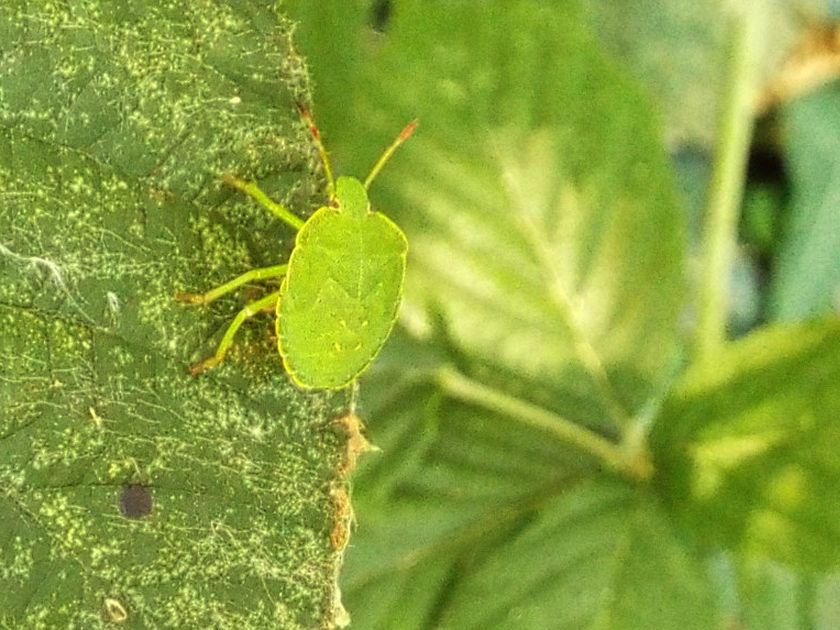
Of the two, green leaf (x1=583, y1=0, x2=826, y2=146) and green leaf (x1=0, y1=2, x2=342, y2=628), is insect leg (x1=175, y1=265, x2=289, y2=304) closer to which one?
green leaf (x1=0, y1=2, x2=342, y2=628)

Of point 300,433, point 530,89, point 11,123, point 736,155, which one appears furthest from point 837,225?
point 11,123

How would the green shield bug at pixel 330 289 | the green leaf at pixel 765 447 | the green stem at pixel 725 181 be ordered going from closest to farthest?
1. the green shield bug at pixel 330 289
2. the green leaf at pixel 765 447
3. the green stem at pixel 725 181

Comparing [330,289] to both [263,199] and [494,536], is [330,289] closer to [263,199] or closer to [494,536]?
[263,199]

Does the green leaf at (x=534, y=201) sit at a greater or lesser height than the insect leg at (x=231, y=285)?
lesser

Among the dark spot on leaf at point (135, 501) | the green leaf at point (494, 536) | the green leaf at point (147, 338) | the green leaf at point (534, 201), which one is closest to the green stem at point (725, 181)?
the green leaf at point (534, 201)

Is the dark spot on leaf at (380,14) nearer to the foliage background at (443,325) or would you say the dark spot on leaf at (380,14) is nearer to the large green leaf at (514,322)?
the foliage background at (443,325)

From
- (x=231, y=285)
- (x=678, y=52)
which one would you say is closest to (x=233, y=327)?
(x=231, y=285)
